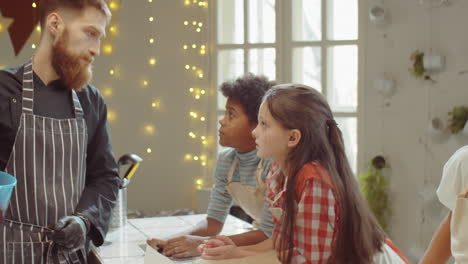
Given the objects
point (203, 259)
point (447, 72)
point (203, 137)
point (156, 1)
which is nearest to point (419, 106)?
point (447, 72)

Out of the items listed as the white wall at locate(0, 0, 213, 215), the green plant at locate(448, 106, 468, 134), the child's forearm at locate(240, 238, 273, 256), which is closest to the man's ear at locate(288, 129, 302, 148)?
the child's forearm at locate(240, 238, 273, 256)

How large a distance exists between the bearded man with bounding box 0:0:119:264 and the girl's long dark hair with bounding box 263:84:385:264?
0.57m

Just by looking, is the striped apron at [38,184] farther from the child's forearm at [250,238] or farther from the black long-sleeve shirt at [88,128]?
the child's forearm at [250,238]

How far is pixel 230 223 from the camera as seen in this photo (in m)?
2.42

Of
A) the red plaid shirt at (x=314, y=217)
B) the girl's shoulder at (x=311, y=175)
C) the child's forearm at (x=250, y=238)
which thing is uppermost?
the girl's shoulder at (x=311, y=175)

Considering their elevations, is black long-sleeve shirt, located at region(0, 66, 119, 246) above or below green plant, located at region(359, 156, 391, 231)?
above

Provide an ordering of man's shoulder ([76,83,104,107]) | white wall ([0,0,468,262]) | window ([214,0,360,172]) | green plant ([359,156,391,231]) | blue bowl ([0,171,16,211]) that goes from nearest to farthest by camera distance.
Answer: blue bowl ([0,171,16,211]) < man's shoulder ([76,83,104,107]) < white wall ([0,0,468,262]) < green plant ([359,156,391,231]) < window ([214,0,360,172])

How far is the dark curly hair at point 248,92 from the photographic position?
80.9 inches

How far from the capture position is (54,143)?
68.8 inches

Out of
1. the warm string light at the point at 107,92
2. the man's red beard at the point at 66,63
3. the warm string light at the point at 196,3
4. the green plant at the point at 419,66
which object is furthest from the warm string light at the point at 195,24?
the man's red beard at the point at 66,63

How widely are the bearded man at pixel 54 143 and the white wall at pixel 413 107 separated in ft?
6.42

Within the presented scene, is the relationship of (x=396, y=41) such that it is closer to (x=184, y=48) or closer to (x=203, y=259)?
(x=184, y=48)

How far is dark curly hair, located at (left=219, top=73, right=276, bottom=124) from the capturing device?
6.74 ft

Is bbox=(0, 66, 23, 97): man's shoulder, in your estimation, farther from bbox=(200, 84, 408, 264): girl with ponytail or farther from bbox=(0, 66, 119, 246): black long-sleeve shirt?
bbox=(200, 84, 408, 264): girl with ponytail
